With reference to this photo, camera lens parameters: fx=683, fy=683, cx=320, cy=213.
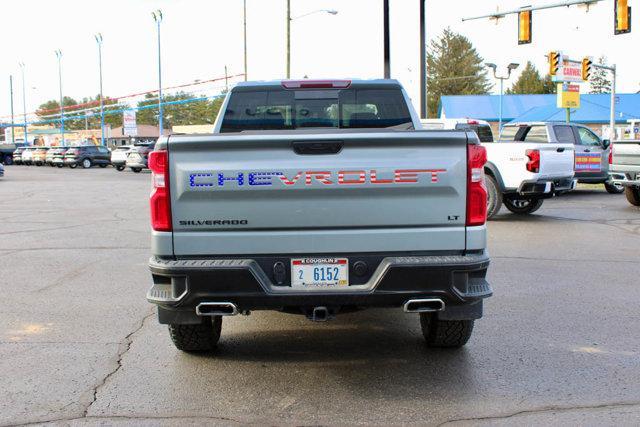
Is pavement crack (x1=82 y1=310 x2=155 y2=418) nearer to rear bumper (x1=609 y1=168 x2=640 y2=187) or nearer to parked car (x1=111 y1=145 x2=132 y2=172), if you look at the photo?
rear bumper (x1=609 y1=168 x2=640 y2=187)

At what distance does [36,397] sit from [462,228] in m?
2.92

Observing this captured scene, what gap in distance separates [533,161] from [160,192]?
987cm

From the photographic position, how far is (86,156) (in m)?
48.3

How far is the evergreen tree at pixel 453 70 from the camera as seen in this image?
103188 millimetres

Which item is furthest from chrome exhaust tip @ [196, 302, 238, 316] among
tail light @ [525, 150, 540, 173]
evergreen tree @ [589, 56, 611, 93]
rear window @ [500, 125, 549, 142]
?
evergreen tree @ [589, 56, 611, 93]

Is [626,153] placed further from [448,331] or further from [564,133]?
[448,331]

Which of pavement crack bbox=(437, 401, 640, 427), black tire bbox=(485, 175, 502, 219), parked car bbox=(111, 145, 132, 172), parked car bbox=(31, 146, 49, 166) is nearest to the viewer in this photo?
pavement crack bbox=(437, 401, 640, 427)

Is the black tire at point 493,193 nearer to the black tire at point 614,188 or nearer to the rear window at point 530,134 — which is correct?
the rear window at point 530,134

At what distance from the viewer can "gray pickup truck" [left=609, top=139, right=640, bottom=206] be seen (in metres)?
14.8

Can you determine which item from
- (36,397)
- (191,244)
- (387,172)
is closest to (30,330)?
(36,397)

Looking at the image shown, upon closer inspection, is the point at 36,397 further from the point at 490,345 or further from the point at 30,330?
the point at 490,345

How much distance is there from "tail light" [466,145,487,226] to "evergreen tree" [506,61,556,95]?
110 m

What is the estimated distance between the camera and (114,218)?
14.6m

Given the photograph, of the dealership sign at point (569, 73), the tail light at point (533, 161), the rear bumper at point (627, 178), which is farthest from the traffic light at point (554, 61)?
the tail light at point (533, 161)
